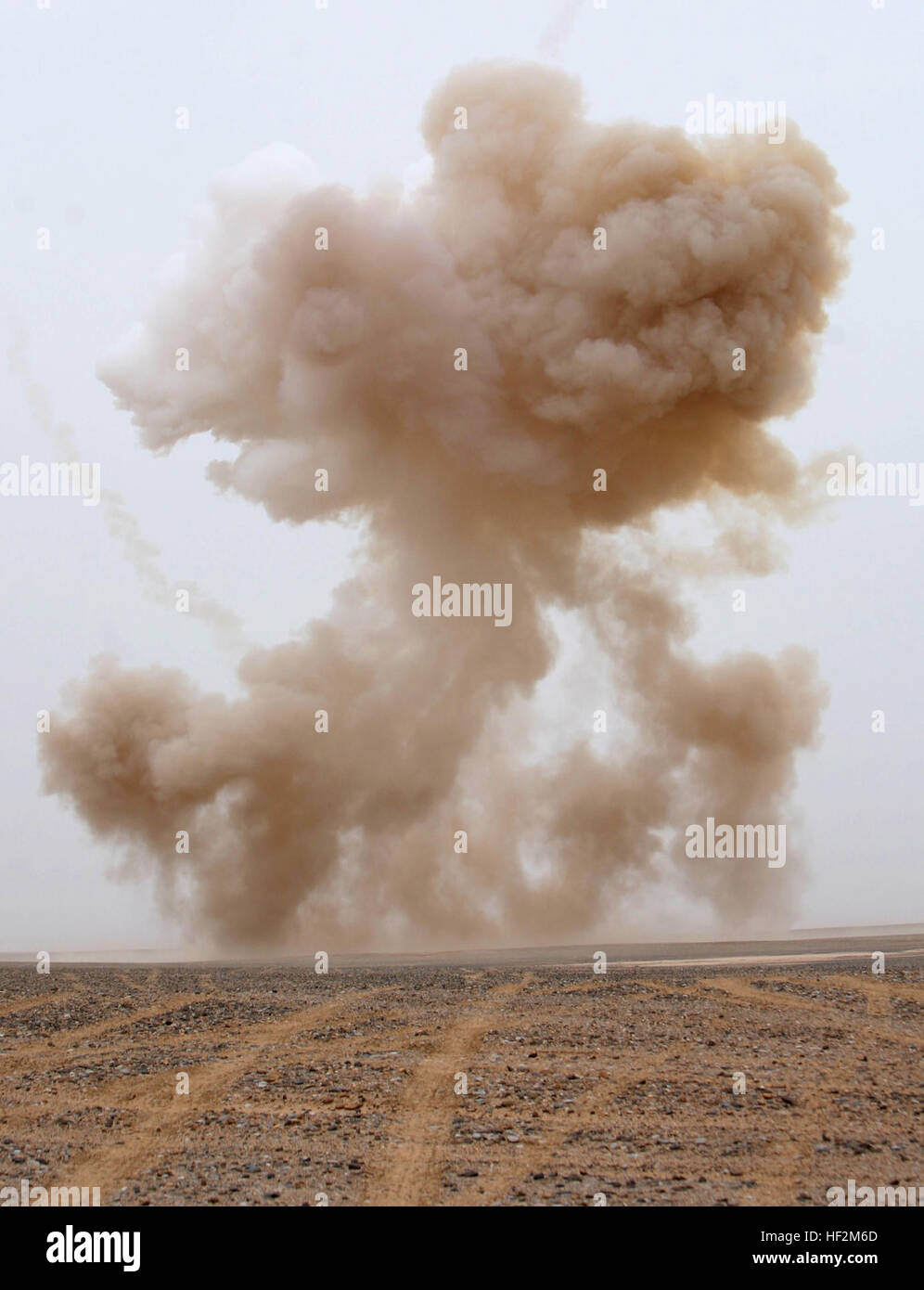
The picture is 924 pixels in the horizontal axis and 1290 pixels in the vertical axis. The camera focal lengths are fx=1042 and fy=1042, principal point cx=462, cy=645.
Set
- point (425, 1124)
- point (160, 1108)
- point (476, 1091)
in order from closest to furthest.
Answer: point (425, 1124) → point (160, 1108) → point (476, 1091)

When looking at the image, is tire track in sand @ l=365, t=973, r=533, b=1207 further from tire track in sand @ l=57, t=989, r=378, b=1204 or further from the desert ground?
tire track in sand @ l=57, t=989, r=378, b=1204

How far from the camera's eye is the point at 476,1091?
16.3m

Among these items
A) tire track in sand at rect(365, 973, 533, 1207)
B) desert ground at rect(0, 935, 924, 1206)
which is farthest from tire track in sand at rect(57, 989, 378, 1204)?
tire track in sand at rect(365, 973, 533, 1207)

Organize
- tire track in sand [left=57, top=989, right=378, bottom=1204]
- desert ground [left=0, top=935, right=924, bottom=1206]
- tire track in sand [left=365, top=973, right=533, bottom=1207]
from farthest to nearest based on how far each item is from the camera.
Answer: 1. tire track in sand [left=57, top=989, right=378, bottom=1204]
2. desert ground [left=0, top=935, right=924, bottom=1206]
3. tire track in sand [left=365, top=973, right=533, bottom=1207]

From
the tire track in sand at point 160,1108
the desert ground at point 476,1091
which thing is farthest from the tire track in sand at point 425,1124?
the tire track in sand at point 160,1108

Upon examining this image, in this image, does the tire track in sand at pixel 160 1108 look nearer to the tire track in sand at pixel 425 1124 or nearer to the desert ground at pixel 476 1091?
the desert ground at pixel 476 1091

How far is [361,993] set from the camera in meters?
27.3

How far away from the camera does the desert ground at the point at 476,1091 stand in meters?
12.5

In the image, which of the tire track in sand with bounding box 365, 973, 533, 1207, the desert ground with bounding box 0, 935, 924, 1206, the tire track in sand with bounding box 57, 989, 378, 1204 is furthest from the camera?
the tire track in sand with bounding box 57, 989, 378, 1204

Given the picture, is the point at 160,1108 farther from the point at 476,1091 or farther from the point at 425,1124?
the point at 476,1091

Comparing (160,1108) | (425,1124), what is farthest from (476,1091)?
(160,1108)

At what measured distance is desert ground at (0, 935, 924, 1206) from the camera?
12516 mm
